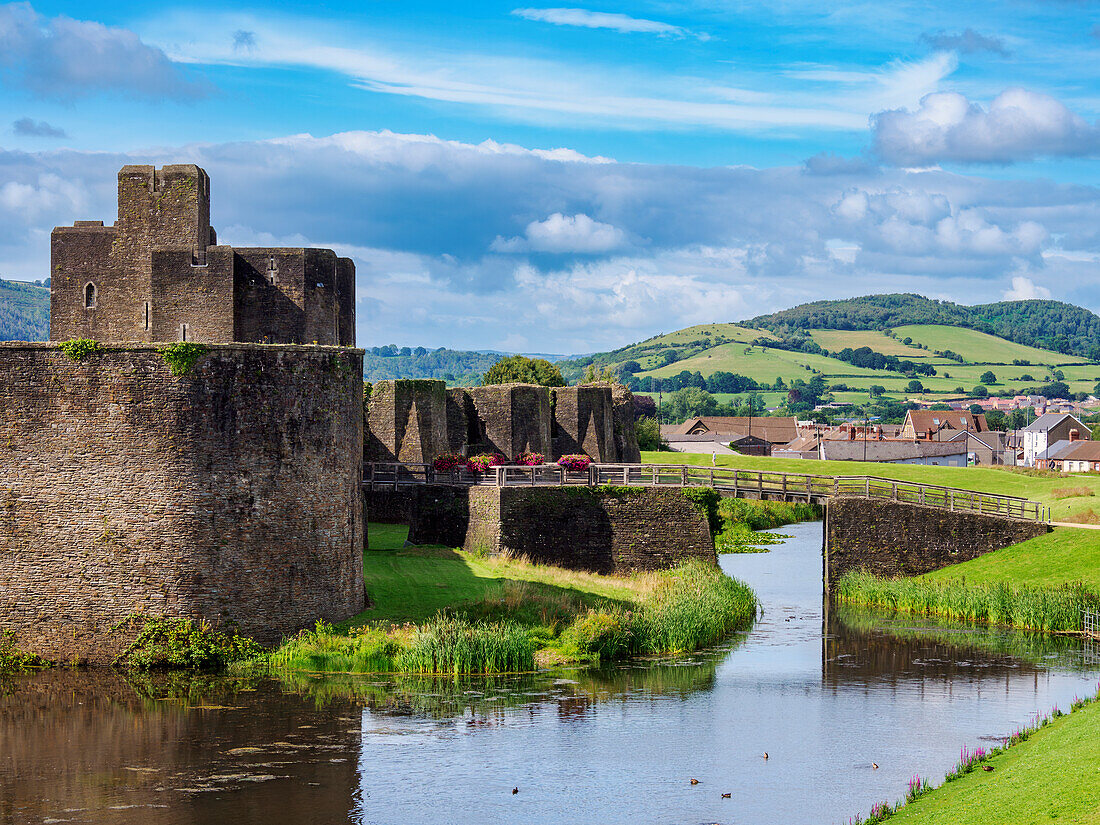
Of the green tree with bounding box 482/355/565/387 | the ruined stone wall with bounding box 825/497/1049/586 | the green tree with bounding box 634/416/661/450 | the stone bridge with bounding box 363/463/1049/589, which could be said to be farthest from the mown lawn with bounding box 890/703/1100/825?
the green tree with bounding box 634/416/661/450

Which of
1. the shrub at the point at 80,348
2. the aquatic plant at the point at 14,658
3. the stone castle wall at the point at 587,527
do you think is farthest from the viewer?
the stone castle wall at the point at 587,527

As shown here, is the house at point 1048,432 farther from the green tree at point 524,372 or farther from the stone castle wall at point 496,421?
the stone castle wall at point 496,421

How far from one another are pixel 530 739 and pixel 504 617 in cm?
808

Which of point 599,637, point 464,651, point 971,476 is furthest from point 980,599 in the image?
point 971,476

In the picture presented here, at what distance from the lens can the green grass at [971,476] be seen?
5925 cm

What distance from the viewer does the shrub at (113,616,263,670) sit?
28.3 m

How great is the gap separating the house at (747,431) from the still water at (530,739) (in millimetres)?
111788

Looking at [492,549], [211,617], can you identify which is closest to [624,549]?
[492,549]

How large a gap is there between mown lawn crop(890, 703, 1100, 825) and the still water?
1.29 metres

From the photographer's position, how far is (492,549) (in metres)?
42.8

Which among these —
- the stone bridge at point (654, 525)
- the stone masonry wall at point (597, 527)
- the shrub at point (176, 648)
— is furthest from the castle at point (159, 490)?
the stone bridge at point (654, 525)

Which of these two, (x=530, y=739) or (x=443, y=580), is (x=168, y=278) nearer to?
(x=443, y=580)

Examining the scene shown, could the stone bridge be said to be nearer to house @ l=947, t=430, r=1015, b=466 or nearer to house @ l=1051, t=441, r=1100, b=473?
house @ l=1051, t=441, r=1100, b=473

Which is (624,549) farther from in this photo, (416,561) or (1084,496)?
(1084,496)
